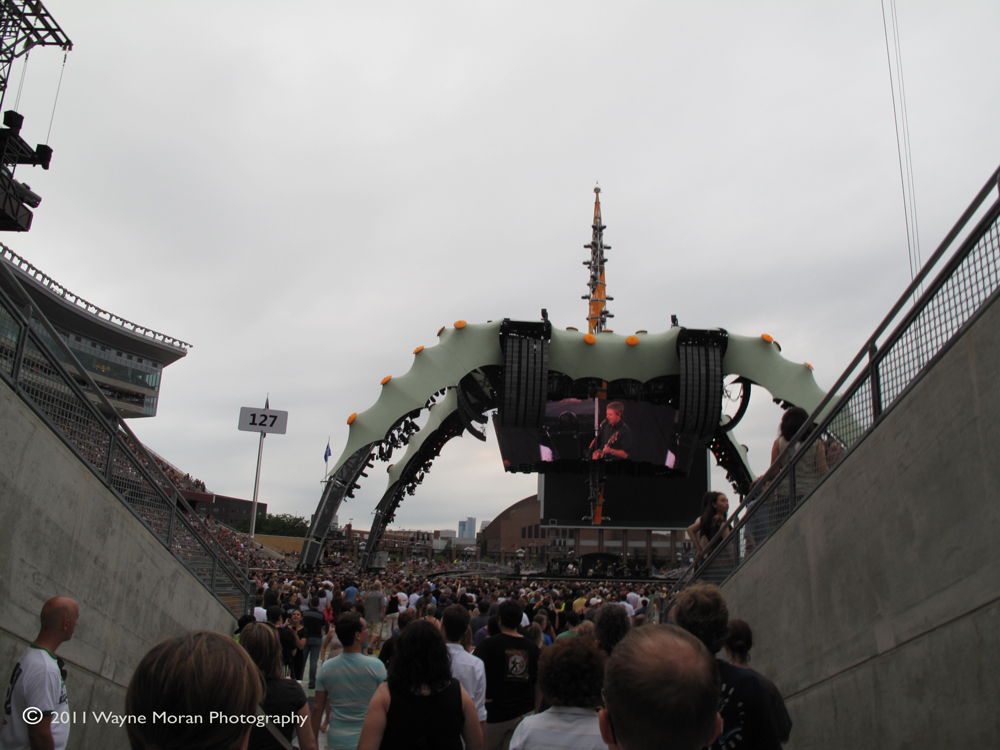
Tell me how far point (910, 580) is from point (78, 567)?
241 inches

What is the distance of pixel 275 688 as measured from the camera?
12.5 feet

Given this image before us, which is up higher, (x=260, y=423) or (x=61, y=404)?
(x=260, y=423)

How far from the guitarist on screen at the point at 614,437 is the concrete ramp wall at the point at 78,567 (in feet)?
97.4

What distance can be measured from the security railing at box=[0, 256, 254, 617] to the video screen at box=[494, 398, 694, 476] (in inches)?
1076

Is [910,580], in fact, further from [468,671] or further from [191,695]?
[191,695]

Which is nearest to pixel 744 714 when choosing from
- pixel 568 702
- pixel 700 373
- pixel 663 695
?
pixel 568 702

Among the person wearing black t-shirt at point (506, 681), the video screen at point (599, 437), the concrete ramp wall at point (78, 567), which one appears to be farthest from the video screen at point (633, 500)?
the person wearing black t-shirt at point (506, 681)

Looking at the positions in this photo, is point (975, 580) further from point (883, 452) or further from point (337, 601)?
point (337, 601)

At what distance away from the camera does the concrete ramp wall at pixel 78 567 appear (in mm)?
5148

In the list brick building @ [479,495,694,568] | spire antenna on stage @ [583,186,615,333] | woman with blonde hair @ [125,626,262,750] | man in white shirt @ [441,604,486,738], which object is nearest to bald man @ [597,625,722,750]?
woman with blonde hair @ [125,626,262,750]

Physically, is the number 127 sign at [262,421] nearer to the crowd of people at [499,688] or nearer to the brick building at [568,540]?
→ the crowd of people at [499,688]

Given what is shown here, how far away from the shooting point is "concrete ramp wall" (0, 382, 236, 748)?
16.9 feet

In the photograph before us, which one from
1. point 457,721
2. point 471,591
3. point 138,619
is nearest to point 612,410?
point 471,591

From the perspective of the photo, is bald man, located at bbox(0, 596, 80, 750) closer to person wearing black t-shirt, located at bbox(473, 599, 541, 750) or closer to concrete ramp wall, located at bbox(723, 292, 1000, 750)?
person wearing black t-shirt, located at bbox(473, 599, 541, 750)
